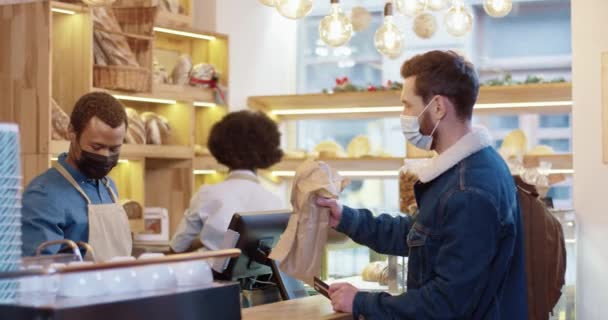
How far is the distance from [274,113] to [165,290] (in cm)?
605

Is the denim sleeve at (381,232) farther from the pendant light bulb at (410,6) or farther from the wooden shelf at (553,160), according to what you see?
the wooden shelf at (553,160)

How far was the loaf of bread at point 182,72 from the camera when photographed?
675 cm

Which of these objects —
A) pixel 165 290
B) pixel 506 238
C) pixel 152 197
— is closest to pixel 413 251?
pixel 506 238

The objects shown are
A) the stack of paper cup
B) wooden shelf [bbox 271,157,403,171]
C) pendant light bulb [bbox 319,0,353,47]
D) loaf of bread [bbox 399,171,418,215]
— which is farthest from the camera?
wooden shelf [bbox 271,157,403,171]

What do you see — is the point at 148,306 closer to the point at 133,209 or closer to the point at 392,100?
the point at 133,209

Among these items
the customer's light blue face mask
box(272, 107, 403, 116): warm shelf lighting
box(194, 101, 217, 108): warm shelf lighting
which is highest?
box(194, 101, 217, 108): warm shelf lighting

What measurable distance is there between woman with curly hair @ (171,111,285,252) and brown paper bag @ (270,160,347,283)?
64.1 inches

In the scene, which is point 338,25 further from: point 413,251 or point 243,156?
point 413,251

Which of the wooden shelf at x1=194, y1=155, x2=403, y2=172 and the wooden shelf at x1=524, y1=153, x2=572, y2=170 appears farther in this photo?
the wooden shelf at x1=194, y1=155, x2=403, y2=172

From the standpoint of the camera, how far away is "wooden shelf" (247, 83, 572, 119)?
688 cm

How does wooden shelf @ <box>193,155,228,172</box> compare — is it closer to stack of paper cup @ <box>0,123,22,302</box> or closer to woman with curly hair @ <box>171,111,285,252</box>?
woman with curly hair @ <box>171,111,285,252</box>

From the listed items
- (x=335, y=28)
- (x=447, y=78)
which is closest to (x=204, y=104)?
(x=335, y=28)

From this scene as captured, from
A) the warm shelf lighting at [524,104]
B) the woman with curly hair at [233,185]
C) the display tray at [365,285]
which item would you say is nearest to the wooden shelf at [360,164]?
the warm shelf lighting at [524,104]

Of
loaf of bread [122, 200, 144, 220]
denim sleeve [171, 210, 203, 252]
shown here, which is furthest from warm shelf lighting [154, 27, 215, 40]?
denim sleeve [171, 210, 203, 252]
